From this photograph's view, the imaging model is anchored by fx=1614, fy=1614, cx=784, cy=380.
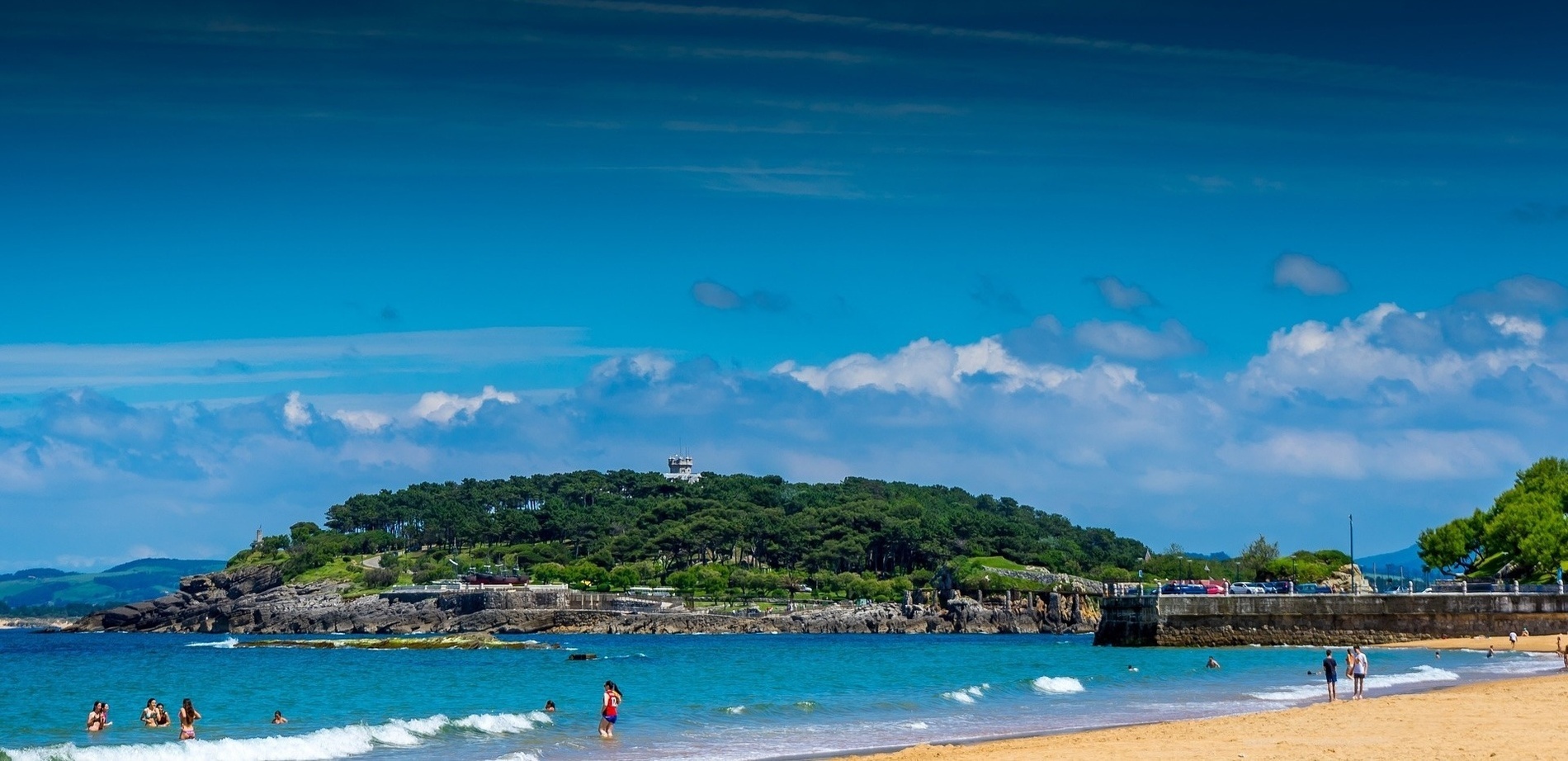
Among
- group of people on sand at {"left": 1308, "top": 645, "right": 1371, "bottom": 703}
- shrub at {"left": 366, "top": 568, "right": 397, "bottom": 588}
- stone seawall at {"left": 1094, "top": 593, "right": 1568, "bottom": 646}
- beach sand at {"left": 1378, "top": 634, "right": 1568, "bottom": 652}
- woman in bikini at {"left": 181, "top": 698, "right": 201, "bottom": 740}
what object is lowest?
woman in bikini at {"left": 181, "top": 698, "right": 201, "bottom": 740}

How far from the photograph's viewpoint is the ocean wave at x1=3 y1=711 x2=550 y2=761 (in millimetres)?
33156

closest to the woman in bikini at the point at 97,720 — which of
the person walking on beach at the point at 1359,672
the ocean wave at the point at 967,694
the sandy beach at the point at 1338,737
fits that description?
the sandy beach at the point at 1338,737

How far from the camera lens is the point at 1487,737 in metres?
29.8

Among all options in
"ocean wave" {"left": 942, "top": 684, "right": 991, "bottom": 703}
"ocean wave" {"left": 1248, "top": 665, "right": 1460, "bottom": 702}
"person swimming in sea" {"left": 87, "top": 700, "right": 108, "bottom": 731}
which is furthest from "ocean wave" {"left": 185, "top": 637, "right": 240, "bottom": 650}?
"ocean wave" {"left": 1248, "top": 665, "right": 1460, "bottom": 702}

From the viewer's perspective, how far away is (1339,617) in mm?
76250

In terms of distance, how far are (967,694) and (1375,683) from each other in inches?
512

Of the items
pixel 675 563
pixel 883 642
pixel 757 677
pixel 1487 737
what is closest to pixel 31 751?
pixel 1487 737

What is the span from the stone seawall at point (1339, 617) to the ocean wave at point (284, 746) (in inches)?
1808

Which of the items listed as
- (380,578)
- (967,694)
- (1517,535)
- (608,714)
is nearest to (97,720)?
(608,714)

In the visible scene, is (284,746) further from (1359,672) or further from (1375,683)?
(1375,683)

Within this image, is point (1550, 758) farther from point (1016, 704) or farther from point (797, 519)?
point (797, 519)

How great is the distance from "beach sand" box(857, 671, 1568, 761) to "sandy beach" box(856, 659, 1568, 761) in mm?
20

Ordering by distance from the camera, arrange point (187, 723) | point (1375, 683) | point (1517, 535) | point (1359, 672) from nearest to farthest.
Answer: point (187, 723) → point (1359, 672) → point (1375, 683) → point (1517, 535)

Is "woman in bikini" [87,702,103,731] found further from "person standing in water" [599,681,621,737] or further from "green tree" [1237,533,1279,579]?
"green tree" [1237,533,1279,579]
